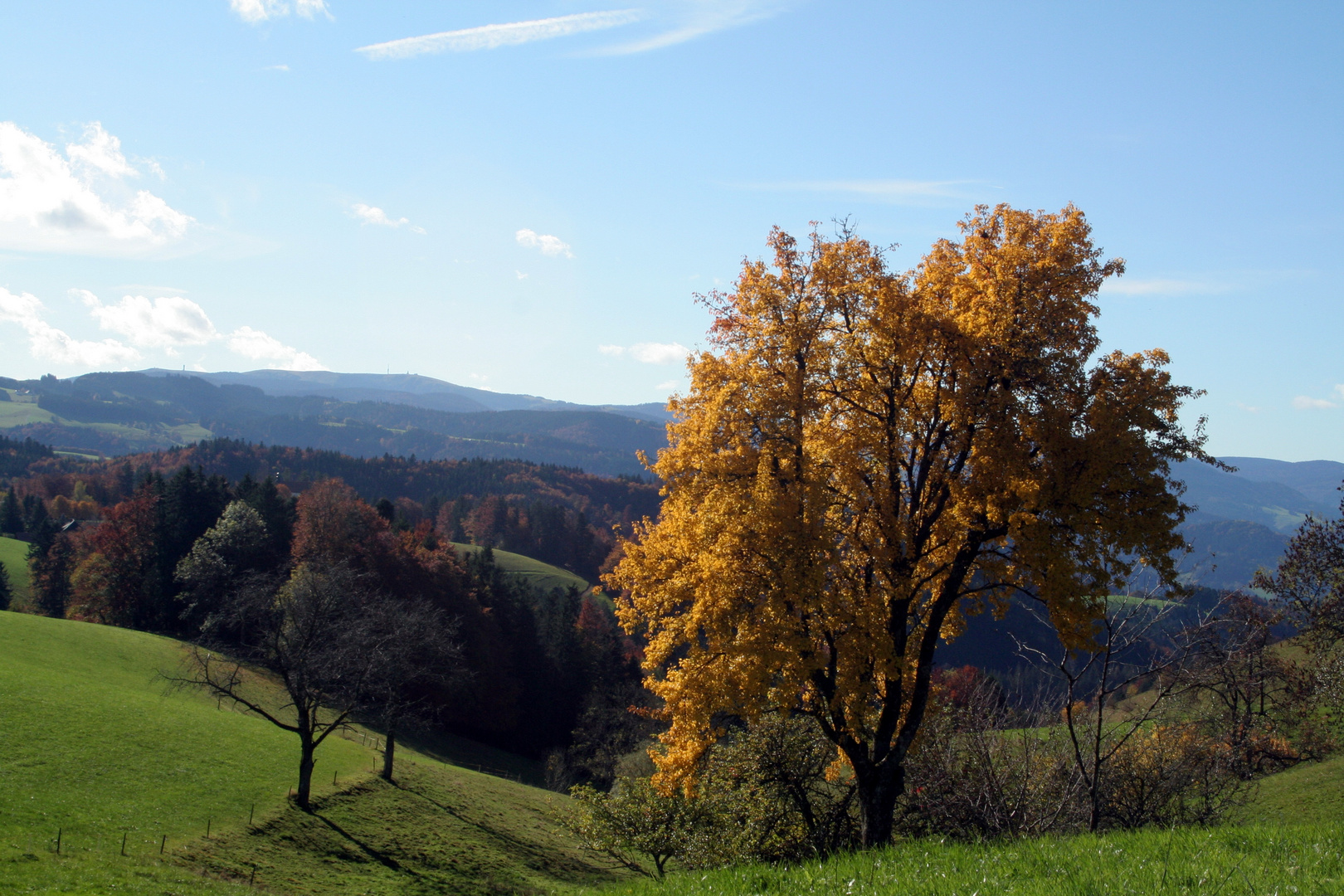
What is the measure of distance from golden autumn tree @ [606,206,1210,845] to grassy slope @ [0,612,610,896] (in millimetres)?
19669

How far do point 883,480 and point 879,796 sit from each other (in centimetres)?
663

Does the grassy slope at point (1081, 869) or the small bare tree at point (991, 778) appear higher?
the grassy slope at point (1081, 869)

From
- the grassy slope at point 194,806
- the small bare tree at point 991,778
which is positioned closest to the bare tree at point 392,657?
the grassy slope at point 194,806

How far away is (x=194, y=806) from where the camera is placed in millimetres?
30359

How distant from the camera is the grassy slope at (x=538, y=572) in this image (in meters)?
137

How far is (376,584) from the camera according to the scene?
72.7 metres

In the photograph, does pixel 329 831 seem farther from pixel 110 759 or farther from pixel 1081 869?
pixel 1081 869

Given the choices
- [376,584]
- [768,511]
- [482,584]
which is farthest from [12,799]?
[482,584]

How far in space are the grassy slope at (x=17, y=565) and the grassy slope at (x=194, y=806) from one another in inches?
1989

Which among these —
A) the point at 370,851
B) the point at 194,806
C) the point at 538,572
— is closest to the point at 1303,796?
the point at 370,851

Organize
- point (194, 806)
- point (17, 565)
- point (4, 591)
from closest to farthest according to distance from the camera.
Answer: point (194, 806) → point (4, 591) → point (17, 565)

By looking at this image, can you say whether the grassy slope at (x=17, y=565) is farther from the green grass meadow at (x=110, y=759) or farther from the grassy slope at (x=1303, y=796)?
the grassy slope at (x=1303, y=796)

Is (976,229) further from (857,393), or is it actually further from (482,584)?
(482,584)

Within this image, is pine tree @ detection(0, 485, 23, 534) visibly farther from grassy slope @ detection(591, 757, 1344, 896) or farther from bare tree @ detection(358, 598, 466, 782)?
grassy slope @ detection(591, 757, 1344, 896)
